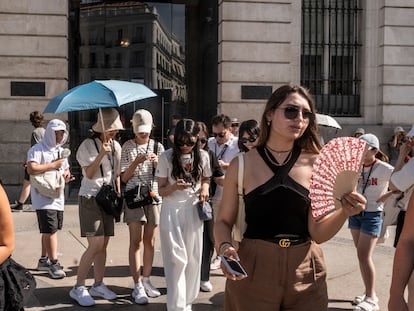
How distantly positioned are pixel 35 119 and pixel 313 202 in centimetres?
734

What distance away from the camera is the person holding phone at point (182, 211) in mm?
5434

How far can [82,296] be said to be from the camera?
5.93 metres

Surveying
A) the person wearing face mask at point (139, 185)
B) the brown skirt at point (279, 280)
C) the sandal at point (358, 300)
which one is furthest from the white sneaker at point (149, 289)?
the brown skirt at point (279, 280)

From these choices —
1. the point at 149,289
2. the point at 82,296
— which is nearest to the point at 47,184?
the point at 82,296

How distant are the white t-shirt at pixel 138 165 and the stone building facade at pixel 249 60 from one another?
7246mm

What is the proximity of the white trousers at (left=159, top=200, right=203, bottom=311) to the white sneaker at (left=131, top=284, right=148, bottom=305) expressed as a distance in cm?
67

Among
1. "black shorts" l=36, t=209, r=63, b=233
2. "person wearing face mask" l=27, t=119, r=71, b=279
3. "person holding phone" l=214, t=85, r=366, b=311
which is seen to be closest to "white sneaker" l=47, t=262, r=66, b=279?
"person wearing face mask" l=27, t=119, r=71, b=279

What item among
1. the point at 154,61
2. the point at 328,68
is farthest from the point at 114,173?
the point at 154,61

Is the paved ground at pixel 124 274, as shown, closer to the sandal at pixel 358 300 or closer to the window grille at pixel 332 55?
the sandal at pixel 358 300

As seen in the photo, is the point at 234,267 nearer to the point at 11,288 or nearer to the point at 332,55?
the point at 11,288

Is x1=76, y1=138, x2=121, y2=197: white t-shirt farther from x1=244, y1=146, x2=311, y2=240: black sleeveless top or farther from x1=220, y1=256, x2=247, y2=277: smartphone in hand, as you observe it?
x1=220, y1=256, x2=247, y2=277: smartphone in hand

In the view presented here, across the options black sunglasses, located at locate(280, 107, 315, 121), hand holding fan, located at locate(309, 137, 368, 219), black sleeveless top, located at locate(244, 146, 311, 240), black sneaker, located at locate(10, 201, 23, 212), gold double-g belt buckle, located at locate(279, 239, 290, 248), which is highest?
black sunglasses, located at locate(280, 107, 315, 121)

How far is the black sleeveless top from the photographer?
3.08 meters

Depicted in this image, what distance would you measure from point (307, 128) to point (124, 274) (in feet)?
15.0
